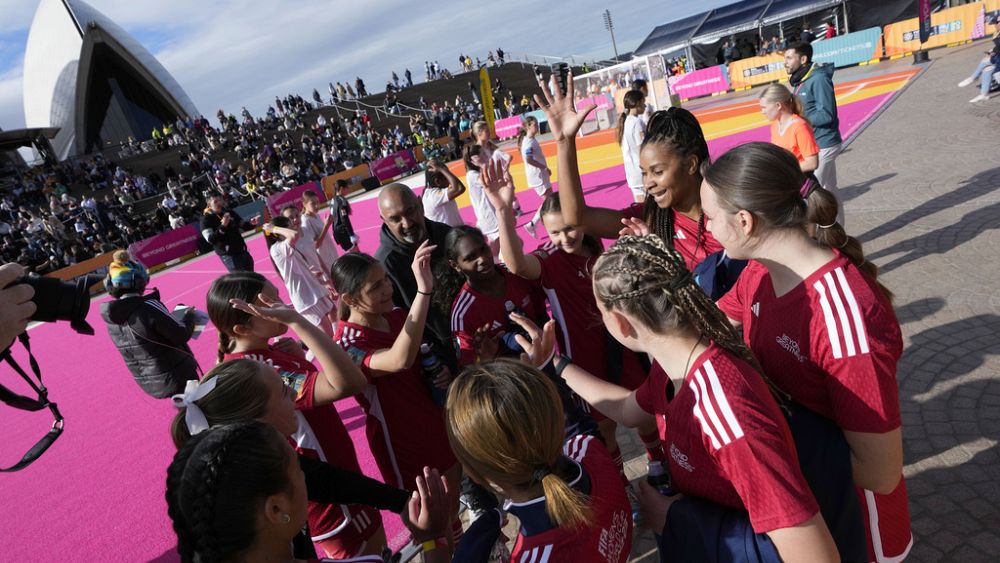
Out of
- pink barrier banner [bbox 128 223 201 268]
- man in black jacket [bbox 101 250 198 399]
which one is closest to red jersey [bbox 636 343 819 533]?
man in black jacket [bbox 101 250 198 399]

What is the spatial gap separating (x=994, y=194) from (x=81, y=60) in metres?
65.6

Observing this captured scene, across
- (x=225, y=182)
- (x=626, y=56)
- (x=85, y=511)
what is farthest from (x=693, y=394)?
(x=626, y=56)

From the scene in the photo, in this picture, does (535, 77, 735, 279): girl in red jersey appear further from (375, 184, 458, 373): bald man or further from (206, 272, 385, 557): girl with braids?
(375, 184, 458, 373): bald man

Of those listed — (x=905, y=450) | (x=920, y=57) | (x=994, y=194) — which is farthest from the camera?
(x=920, y=57)

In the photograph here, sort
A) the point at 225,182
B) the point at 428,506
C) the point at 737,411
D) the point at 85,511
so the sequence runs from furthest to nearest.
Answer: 1. the point at 225,182
2. the point at 85,511
3. the point at 428,506
4. the point at 737,411

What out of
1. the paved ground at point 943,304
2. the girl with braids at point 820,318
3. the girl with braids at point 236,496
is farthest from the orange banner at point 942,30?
the girl with braids at point 236,496

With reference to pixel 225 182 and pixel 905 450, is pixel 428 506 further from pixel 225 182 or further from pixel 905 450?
pixel 225 182

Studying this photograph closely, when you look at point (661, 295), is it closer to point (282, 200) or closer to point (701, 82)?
point (282, 200)

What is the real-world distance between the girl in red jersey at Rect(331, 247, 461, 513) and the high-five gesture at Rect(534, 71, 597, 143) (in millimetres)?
988

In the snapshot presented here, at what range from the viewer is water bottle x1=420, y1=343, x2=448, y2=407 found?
305 centimetres

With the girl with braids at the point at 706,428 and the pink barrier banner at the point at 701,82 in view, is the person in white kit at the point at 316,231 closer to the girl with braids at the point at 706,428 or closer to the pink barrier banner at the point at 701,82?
the girl with braids at the point at 706,428

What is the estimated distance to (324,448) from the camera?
2.81 metres

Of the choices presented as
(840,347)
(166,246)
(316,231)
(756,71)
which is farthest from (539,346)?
(756,71)

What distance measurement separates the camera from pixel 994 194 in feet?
22.6
